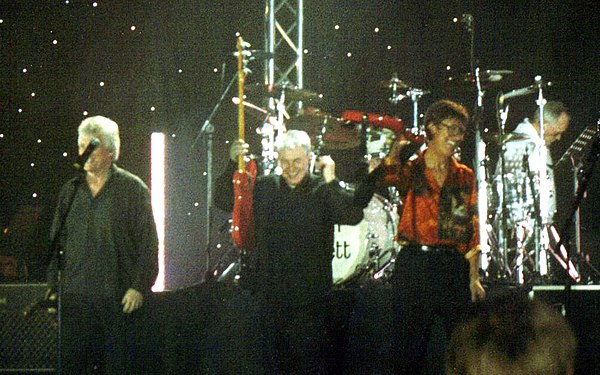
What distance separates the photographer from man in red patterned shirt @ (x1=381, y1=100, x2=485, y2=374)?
5344 millimetres

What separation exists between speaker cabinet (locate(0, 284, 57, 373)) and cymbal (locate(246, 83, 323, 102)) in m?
2.82

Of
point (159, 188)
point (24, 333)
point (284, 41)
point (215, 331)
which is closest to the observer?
point (24, 333)

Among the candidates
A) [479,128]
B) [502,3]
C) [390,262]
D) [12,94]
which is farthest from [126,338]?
[502,3]

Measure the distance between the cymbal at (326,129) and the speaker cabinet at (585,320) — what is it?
2.32m

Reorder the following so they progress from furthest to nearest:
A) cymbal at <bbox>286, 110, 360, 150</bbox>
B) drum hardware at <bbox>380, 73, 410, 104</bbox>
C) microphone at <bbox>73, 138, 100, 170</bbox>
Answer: drum hardware at <bbox>380, 73, 410, 104</bbox> → cymbal at <bbox>286, 110, 360, 150</bbox> → microphone at <bbox>73, 138, 100, 170</bbox>

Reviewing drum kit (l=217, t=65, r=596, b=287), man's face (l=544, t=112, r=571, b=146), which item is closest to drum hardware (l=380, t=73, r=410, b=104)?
drum kit (l=217, t=65, r=596, b=287)

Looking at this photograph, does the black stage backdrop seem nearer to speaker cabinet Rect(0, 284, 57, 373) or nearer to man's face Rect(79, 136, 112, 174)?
speaker cabinet Rect(0, 284, 57, 373)

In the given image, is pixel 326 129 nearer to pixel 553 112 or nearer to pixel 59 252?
pixel 553 112

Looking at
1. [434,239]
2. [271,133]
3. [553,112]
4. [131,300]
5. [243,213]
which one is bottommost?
[131,300]

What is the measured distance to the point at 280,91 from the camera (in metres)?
8.00

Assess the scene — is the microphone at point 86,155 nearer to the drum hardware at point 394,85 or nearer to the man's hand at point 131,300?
the man's hand at point 131,300

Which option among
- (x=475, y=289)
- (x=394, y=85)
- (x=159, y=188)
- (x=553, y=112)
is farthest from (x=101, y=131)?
(x=553, y=112)

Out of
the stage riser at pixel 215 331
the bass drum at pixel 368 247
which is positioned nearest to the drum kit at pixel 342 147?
the bass drum at pixel 368 247

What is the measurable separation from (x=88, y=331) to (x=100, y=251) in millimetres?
513
